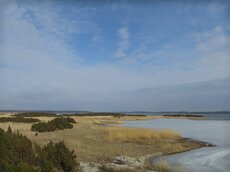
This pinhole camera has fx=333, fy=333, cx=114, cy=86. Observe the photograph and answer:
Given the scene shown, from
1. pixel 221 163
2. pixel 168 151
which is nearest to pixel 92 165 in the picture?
pixel 221 163

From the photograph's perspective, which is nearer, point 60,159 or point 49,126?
point 60,159

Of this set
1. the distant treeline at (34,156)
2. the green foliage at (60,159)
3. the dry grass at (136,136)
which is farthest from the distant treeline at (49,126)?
the green foliage at (60,159)

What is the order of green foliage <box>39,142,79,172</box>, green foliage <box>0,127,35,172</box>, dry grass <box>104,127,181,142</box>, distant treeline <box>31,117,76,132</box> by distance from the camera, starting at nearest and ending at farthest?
1. green foliage <box>0,127,35,172</box>
2. green foliage <box>39,142,79,172</box>
3. dry grass <box>104,127,181,142</box>
4. distant treeline <box>31,117,76,132</box>

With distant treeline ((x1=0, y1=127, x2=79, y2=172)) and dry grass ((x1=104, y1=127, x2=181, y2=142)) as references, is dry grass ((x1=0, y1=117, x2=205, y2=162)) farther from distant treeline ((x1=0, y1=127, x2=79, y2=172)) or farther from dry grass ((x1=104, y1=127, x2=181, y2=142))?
distant treeline ((x1=0, y1=127, x2=79, y2=172))

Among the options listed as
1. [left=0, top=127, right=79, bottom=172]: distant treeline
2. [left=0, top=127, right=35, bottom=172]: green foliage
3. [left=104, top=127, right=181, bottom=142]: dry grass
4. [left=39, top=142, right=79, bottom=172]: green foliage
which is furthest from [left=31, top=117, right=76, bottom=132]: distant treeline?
[left=39, top=142, right=79, bottom=172]: green foliage

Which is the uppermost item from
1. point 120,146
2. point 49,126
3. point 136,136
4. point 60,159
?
point 49,126

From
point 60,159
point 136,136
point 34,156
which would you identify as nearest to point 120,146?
point 136,136

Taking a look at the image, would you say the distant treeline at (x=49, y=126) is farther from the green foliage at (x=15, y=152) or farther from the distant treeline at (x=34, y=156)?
the distant treeline at (x=34, y=156)

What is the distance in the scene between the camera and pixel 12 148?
11.0 metres

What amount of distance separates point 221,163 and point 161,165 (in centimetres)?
371

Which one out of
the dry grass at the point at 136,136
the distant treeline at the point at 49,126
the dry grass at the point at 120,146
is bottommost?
the dry grass at the point at 120,146

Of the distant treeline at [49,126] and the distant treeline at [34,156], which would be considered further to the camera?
the distant treeline at [49,126]

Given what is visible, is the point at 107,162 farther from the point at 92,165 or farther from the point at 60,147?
the point at 60,147

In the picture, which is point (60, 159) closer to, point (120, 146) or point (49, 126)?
point (120, 146)
